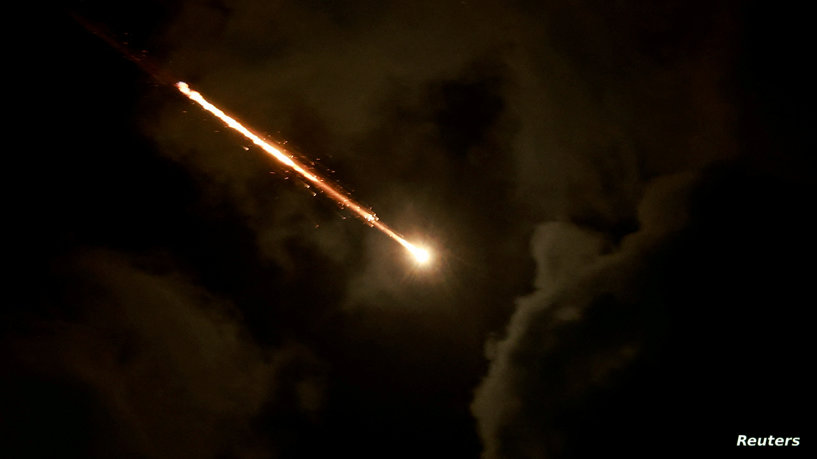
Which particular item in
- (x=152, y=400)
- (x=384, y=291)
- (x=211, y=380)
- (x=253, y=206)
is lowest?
(x=152, y=400)

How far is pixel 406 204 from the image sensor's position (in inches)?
203

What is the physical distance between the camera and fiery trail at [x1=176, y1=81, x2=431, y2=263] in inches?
197

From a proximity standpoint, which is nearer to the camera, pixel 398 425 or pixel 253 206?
pixel 253 206

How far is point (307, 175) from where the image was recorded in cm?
511

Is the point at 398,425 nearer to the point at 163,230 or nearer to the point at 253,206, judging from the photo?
the point at 253,206

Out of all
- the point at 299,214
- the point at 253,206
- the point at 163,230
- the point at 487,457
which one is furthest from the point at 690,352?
the point at 163,230

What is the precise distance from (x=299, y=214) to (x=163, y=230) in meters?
1.87

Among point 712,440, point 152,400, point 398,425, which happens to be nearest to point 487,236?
point 398,425

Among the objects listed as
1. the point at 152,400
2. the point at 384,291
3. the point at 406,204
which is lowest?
the point at 152,400

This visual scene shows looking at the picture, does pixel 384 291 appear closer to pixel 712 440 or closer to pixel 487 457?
pixel 487 457

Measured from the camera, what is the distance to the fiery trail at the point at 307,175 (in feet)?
16.4

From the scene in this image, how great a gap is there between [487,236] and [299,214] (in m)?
2.58

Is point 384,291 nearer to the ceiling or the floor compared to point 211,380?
nearer to the ceiling

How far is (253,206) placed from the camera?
5.09 m
